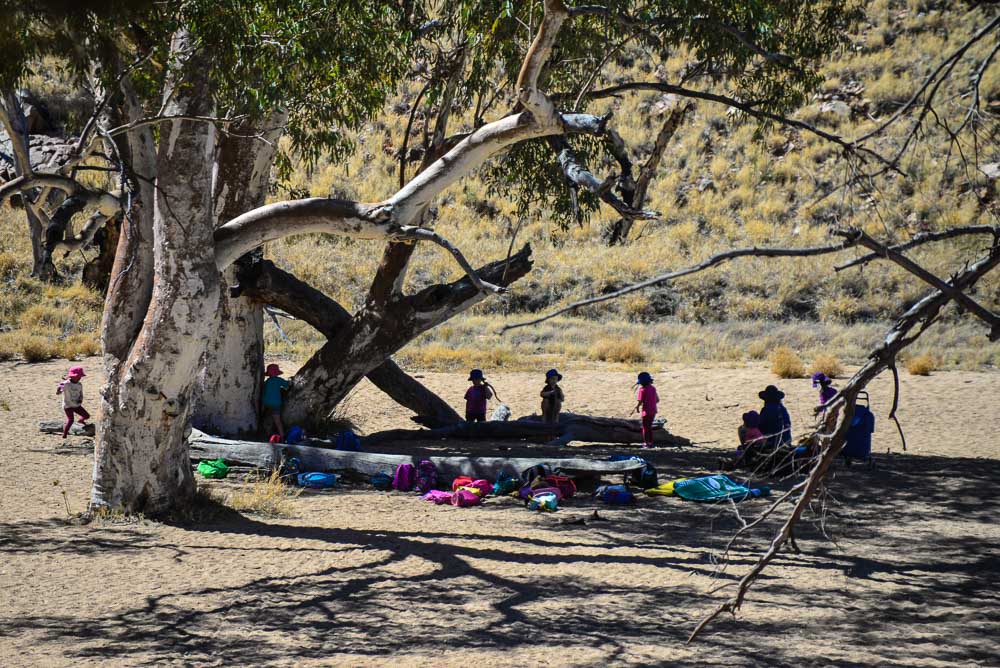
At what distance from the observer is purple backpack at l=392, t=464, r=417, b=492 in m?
9.58

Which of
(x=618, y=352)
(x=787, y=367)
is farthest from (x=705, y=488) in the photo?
(x=618, y=352)

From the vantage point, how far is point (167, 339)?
748 cm

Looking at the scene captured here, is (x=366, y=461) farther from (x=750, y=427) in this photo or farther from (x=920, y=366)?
(x=920, y=366)

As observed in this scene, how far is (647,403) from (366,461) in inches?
156

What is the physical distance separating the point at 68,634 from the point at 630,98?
32903 mm

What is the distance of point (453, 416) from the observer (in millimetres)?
13234

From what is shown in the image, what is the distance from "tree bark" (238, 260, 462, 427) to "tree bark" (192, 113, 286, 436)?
7.2 inches

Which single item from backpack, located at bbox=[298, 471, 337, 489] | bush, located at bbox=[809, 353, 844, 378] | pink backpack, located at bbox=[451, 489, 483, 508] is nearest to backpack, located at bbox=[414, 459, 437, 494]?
pink backpack, located at bbox=[451, 489, 483, 508]

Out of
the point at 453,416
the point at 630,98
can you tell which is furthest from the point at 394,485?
the point at 630,98

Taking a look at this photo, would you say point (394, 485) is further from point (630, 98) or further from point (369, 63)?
point (630, 98)

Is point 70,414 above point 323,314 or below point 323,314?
below

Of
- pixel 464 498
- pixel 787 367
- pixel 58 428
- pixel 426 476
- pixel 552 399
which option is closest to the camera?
pixel 464 498

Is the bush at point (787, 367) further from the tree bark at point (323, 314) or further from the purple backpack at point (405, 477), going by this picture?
the purple backpack at point (405, 477)

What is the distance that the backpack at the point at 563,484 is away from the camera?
9281 millimetres
